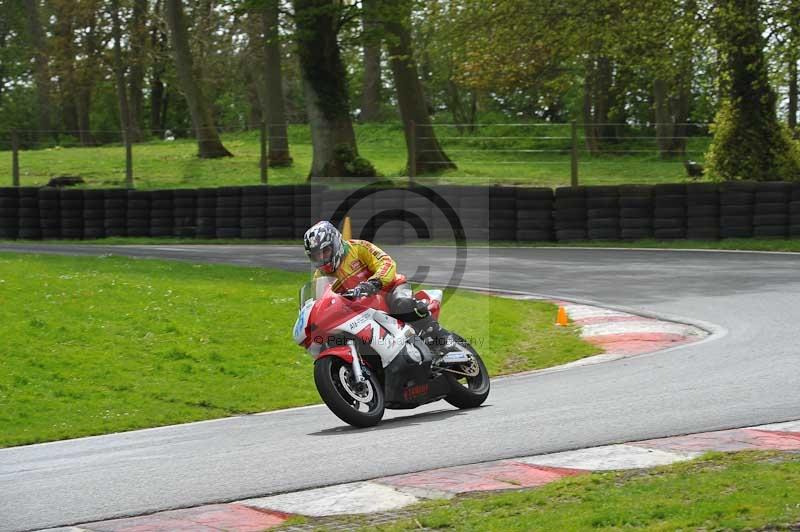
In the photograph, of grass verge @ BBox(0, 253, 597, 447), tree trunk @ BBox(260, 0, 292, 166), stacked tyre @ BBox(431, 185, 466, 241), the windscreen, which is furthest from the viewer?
tree trunk @ BBox(260, 0, 292, 166)

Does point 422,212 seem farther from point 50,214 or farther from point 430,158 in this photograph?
point 50,214

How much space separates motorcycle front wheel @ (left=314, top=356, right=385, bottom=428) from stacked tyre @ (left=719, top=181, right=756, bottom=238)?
14635 millimetres

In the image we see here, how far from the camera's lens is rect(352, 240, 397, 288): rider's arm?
8.61 meters

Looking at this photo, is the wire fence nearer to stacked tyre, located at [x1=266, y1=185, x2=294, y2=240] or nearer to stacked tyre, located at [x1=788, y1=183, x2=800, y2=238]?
stacked tyre, located at [x1=266, y1=185, x2=294, y2=240]

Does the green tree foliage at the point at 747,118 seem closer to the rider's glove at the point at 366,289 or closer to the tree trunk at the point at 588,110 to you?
the tree trunk at the point at 588,110

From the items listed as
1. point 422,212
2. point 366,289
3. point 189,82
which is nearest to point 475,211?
point 422,212

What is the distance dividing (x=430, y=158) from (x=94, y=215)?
9.32 meters

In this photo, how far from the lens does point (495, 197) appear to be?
2305 centimetres

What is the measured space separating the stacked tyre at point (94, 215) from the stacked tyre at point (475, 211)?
809 centimetres

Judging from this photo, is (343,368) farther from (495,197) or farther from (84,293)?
(495,197)

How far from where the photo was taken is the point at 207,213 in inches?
989

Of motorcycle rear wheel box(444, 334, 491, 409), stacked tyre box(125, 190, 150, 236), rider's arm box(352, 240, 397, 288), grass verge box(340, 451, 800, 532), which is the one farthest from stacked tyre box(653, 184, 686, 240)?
grass verge box(340, 451, 800, 532)

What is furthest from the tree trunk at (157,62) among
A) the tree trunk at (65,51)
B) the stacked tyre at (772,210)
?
the stacked tyre at (772,210)

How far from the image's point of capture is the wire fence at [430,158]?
2926cm
